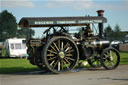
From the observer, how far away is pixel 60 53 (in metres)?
11.1

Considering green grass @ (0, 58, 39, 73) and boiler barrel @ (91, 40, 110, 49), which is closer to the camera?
boiler barrel @ (91, 40, 110, 49)

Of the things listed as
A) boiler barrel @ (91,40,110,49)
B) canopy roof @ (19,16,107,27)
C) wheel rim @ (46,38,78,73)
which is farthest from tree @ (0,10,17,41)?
wheel rim @ (46,38,78,73)

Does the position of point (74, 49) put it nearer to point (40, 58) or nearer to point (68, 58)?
point (68, 58)

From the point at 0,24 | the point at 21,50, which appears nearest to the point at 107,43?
the point at 21,50

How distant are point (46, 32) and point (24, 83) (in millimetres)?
4211

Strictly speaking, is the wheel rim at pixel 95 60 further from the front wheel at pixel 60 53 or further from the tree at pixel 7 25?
the tree at pixel 7 25

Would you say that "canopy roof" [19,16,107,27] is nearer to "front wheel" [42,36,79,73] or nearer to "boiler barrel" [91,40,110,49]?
"front wheel" [42,36,79,73]

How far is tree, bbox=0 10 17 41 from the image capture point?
86.4m

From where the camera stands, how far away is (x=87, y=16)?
1216 centimetres

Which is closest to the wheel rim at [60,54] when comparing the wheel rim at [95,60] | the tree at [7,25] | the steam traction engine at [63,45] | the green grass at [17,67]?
the steam traction engine at [63,45]

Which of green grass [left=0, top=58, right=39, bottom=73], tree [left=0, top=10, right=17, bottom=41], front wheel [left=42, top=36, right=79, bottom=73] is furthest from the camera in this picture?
tree [left=0, top=10, right=17, bottom=41]

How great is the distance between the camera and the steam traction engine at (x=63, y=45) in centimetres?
1102

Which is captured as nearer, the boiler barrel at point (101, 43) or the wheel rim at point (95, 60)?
the boiler barrel at point (101, 43)

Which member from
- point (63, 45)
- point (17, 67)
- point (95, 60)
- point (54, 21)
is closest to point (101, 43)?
point (95, 60)
